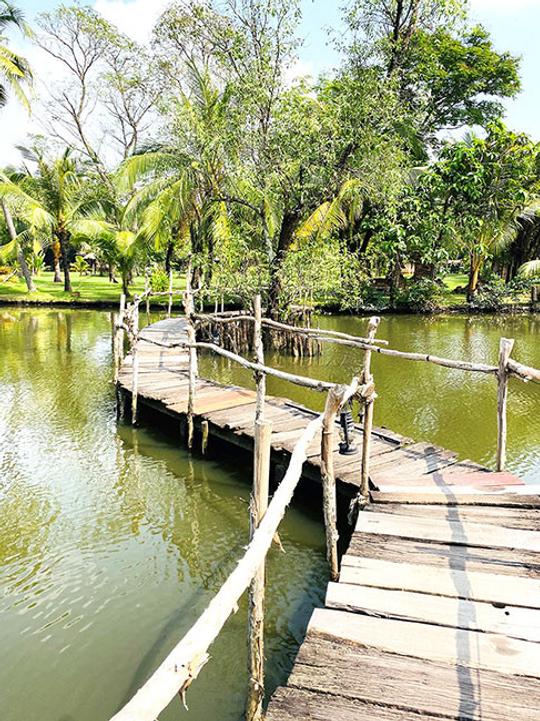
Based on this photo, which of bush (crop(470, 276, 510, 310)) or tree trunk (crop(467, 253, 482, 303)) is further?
tree trunk (crop(467, 253, 482, 303))

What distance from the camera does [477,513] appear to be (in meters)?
4.38

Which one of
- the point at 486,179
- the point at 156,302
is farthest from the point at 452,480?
the point at 156,302

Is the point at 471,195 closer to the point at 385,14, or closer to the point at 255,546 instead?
the point at 385,14

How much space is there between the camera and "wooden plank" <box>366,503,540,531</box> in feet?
13.7

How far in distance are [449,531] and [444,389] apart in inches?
276

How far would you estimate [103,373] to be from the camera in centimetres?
1201

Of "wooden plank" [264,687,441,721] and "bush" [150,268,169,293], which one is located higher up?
"bush" [150,268,169,293]

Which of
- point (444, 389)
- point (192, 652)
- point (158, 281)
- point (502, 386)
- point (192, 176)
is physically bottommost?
point (444, 389)

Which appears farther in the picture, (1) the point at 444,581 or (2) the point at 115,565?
(2) the point at 115,565

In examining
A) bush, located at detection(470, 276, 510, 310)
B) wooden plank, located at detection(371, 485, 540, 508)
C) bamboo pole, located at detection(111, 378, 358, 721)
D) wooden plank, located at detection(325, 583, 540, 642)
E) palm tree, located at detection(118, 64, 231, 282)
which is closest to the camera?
bamboo pole, located at detection(111, 378, 358, 721)

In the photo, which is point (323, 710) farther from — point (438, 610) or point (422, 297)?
point (422, 297)

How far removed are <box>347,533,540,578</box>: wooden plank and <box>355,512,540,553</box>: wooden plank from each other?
64 mm

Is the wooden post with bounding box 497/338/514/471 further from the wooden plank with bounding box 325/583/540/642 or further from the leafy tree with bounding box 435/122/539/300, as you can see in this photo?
the leafy tree with bounding box 435/122/539/300

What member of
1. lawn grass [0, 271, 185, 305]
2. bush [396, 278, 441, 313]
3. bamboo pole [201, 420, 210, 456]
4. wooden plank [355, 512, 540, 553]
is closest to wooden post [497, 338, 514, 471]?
wooden plank [355, 512, 540, 553]
